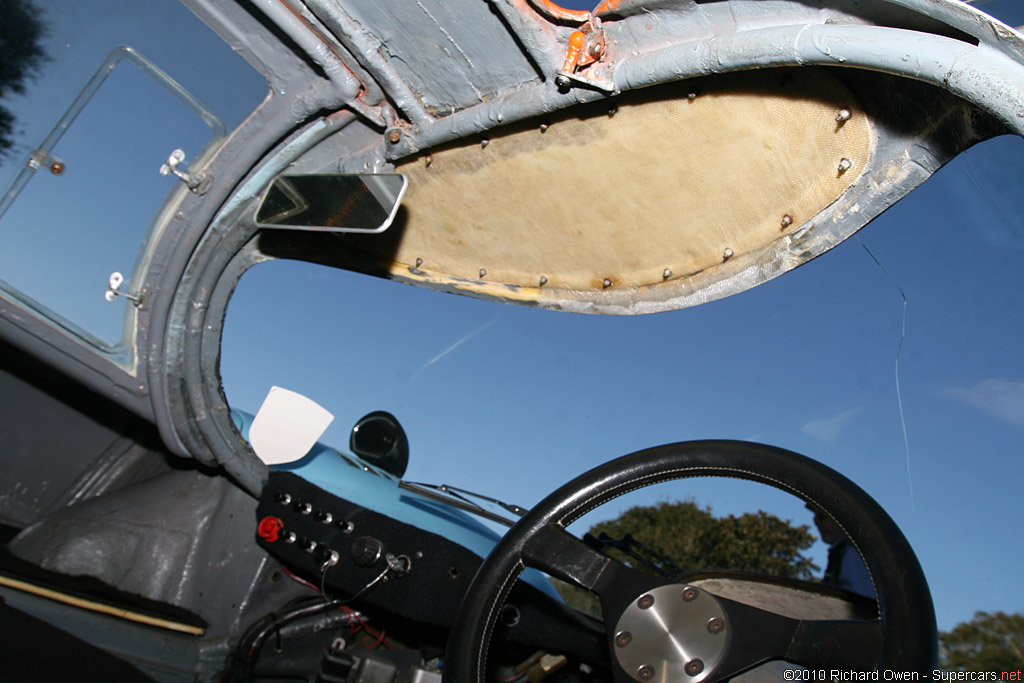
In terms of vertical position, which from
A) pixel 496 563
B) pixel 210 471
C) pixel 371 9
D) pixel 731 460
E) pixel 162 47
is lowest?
pixel 210 471

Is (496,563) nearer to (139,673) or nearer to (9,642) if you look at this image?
(139,673)

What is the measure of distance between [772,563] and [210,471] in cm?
193

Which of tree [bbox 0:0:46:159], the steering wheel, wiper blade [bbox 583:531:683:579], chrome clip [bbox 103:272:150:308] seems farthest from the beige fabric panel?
tree [bbox 0:0:46:159]

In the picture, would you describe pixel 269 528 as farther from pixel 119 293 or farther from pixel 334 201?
pixel 334 201

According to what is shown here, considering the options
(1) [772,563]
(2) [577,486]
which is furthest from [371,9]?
(1) [772,563]

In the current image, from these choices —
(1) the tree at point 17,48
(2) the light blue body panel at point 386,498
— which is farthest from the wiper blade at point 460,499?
(1) the tree at point 17,48

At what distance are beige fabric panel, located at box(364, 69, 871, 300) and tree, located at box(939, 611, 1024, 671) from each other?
82 cm

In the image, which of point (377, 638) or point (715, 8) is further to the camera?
point (377, 638)

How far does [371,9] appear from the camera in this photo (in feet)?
5.18

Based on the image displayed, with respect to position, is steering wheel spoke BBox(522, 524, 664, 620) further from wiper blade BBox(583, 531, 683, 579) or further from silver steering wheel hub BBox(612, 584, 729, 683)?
wiper blade BBox(583, 531, 683, 579)

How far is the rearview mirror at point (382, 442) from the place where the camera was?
267cm

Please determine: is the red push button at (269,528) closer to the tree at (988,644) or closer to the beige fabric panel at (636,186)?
the beige fabric panel at (636,186)

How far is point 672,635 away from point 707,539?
770 mm

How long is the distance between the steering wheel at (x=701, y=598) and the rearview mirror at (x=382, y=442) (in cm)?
118
